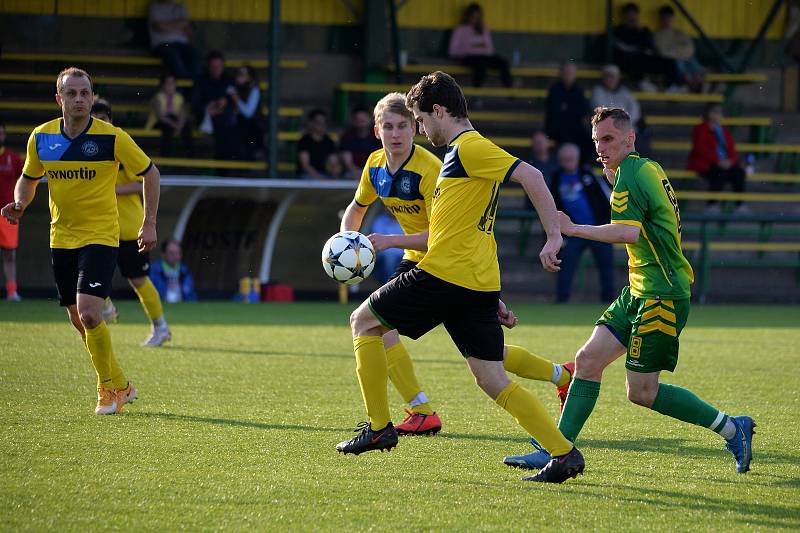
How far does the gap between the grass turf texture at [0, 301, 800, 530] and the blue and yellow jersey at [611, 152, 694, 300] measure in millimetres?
887

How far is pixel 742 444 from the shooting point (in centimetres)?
583

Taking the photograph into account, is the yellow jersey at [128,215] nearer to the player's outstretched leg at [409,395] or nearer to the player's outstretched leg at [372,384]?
the player's outstretched leg at [409,395]

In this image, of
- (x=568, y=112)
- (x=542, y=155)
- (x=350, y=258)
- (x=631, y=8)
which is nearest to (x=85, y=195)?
(x=350, y=258)

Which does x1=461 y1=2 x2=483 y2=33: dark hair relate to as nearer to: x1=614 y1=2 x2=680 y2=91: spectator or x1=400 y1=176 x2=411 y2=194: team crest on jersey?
→ x1=614 y1=2 x2=680 y2=91: spectator

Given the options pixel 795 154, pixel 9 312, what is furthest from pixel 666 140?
pixel 9 312

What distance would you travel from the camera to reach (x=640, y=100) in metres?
21.6

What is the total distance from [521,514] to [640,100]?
17.6 metres

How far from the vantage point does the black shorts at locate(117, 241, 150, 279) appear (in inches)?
412

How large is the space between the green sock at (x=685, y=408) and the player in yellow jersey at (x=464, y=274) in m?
0.63

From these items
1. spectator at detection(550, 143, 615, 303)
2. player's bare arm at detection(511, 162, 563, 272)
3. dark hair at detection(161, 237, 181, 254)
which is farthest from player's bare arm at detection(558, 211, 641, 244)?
spectator at detection(550, 143, 615, 303)

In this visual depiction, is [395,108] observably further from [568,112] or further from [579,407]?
[568,112]

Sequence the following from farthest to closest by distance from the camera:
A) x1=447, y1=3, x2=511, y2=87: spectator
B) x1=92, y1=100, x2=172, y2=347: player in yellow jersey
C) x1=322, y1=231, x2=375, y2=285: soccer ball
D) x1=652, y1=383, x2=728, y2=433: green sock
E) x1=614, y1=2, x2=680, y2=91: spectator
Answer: x1=614, y1=2, x2=680, y2=91: spectator
x1=447, y1=3, x2=511, y2=87: spectator
x1=92, y1=100, x2=172, y2=347: player in yellow jersey
x1=322, y1=231, x2=375, y2=285: soccer ball
x1=652, y1=383, x2=728, y2=433: green sock

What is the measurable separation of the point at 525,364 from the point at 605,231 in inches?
66.9

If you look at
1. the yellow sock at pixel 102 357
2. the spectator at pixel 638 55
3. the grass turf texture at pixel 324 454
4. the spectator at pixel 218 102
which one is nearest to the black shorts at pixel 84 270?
the yellow sock at pixel 102 357
